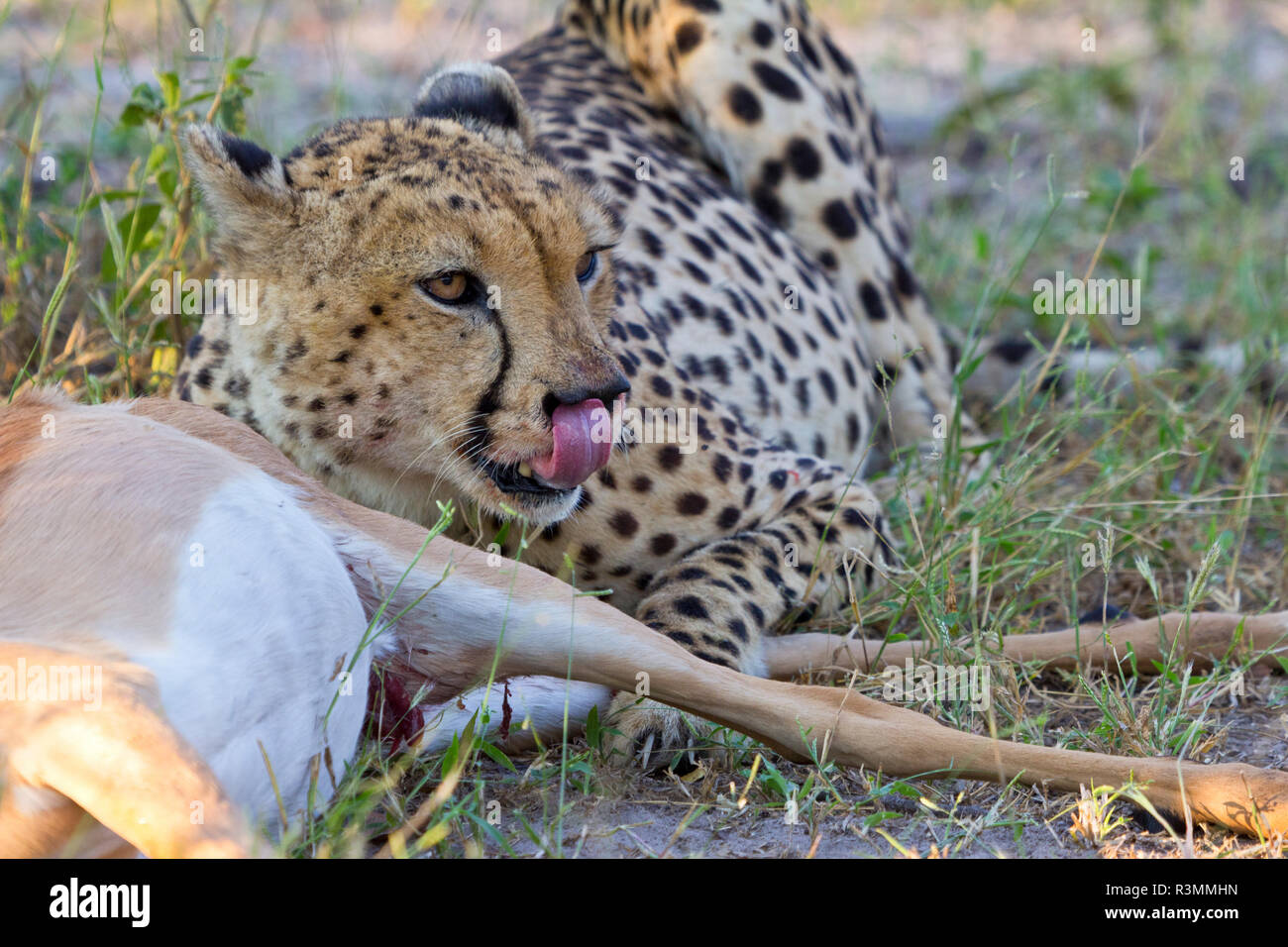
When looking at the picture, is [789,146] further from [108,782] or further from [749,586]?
[108,782]

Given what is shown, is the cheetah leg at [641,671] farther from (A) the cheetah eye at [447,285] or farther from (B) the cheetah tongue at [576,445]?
(A) the cheetah eye at [447,285]

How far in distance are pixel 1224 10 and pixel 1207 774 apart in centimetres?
559

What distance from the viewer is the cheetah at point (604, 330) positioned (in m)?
2.41

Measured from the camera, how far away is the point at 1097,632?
2.71 m

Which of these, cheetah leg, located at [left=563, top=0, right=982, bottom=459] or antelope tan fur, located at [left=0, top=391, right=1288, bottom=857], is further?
cheetah leg, located at [left=563, top=0, right=982, bottom=459]

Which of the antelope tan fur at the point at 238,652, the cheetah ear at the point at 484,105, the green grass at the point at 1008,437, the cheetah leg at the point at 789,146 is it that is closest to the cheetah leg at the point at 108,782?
the antelope tan fur at the point at 238,652

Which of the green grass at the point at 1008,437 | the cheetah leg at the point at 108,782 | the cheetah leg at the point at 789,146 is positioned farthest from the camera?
the cheetah leg at the point at 789,146

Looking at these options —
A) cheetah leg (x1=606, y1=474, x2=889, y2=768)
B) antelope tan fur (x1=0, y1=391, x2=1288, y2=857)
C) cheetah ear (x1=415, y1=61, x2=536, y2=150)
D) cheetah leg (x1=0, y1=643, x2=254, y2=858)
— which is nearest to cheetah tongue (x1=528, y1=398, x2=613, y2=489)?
antelope tan fur (x1=0, y1=391, x2=1288, y2=857)

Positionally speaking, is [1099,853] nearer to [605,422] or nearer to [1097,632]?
[1097,632]

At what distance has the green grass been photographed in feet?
6.94

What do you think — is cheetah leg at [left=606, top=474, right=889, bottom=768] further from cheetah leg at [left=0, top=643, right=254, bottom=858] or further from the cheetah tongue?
cheetah leg at [left=0, top=643, right=254, bottom=858]

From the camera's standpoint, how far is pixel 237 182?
7.97ft

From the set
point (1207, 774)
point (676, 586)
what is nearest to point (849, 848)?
point (1207, 774)

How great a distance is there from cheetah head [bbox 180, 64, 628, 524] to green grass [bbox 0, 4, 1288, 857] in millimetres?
490
